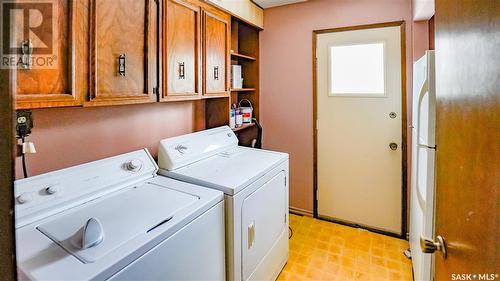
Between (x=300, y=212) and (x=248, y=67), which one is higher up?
(x=248, y=67)

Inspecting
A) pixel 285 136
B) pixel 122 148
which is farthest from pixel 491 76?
pixel 285 136

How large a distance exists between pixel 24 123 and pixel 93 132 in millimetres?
392

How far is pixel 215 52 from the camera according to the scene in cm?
235

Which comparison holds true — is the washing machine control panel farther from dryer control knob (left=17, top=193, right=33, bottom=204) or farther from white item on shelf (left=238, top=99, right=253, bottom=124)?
white item on shelf (left=238, top=99, right=253, bottom=124)

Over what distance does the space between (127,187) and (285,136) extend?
195 cm

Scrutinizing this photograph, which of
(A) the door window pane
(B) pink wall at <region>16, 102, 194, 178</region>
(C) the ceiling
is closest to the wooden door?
(B) pink wall at <region>16, 102, 194, 178</region>

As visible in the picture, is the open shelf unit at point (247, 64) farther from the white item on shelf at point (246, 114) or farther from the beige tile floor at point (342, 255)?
the beige tile floor at point (342, 255)

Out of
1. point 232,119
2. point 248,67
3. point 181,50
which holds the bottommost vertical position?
point 232,119

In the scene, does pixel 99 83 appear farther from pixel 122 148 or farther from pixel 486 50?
pixel 486 50

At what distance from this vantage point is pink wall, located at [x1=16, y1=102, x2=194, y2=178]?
147cm

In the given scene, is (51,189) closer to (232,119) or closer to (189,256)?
(189,256)

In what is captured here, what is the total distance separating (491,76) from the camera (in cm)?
54

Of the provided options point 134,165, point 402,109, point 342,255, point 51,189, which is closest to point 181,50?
point 134,165

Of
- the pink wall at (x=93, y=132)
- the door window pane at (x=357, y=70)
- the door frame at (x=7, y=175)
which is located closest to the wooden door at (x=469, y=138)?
the door frame at (x=7, y=175)
